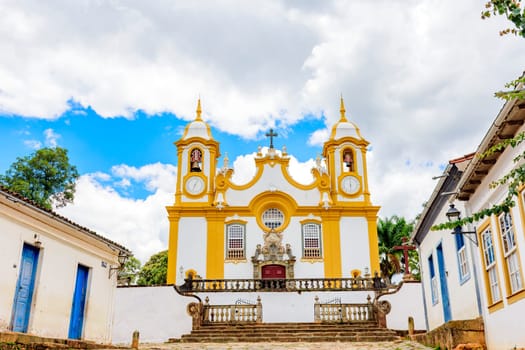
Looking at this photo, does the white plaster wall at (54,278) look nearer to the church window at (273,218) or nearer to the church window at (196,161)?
the church window at (273,218)

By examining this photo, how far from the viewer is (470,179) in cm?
846

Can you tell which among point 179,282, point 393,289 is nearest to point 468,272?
point 393,289

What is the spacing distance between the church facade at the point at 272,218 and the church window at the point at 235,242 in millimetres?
46

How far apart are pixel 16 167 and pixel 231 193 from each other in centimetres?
1033

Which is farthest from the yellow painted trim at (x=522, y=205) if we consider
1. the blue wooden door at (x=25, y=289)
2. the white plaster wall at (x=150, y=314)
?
the white plaster wall at (x=150, y=314)

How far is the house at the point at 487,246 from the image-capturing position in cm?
707

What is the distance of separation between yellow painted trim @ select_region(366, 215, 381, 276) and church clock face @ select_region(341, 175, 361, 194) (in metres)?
1.67

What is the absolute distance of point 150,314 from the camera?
17.4 m

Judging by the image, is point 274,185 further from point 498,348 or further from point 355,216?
point 498,348

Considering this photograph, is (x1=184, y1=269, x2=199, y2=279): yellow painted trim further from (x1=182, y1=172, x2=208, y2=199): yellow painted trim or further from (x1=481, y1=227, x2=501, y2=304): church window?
(x1=481, y1=227, x2=501, y2=304): church window

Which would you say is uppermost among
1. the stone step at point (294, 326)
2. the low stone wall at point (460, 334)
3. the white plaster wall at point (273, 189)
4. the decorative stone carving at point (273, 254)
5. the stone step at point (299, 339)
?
the white plaster wall at point (273, 189)

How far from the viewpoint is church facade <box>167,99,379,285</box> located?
2417cm

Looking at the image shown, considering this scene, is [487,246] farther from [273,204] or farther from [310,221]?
[273,204]

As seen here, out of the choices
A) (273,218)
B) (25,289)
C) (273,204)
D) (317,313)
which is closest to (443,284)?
(317,313)
